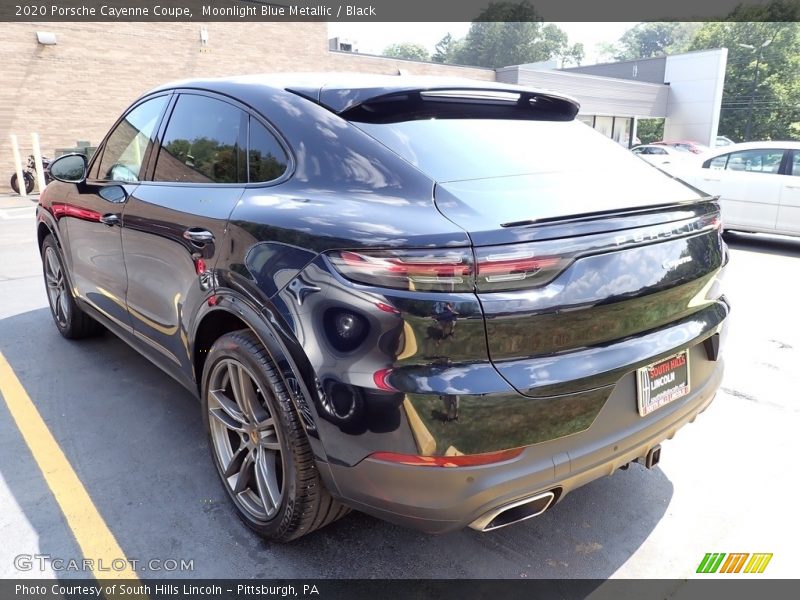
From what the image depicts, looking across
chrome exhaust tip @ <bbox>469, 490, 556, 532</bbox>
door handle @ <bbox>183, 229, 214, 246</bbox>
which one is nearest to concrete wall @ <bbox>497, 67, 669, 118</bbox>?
door handle @ <bbox>183, 229, 214, 246</bbox>

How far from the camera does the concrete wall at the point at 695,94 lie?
37938mm

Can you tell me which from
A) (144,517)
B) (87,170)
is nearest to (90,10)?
(87,170)

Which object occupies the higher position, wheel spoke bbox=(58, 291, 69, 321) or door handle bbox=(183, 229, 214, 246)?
door handle bbox=(183, 229, 214, 246)

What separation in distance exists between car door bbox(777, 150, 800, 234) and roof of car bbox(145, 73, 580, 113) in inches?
283

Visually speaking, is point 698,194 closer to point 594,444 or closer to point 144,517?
point 594,444

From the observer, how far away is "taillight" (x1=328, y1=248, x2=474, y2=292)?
5.76 ft

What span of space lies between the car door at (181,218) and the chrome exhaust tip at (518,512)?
1435 millimetres

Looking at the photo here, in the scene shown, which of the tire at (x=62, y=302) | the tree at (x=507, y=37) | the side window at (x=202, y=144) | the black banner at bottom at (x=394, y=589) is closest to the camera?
the black banner at bottom at (x=394, y=589)

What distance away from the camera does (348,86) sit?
8.02 feet

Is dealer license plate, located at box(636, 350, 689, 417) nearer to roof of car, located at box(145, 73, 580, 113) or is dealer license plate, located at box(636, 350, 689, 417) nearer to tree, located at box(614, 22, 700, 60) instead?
roof of car, located at box(145, 73, 580, 113)

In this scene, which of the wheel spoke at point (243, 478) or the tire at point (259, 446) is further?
the wheel spoke at point (243, 478)

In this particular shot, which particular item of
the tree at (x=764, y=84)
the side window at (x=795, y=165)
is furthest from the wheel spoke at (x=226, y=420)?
the tree at (x=764, y=84)

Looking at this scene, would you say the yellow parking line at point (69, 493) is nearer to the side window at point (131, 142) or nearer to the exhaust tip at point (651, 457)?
the side window at point (131, 142)

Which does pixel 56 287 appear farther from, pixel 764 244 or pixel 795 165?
pixel 764 244
